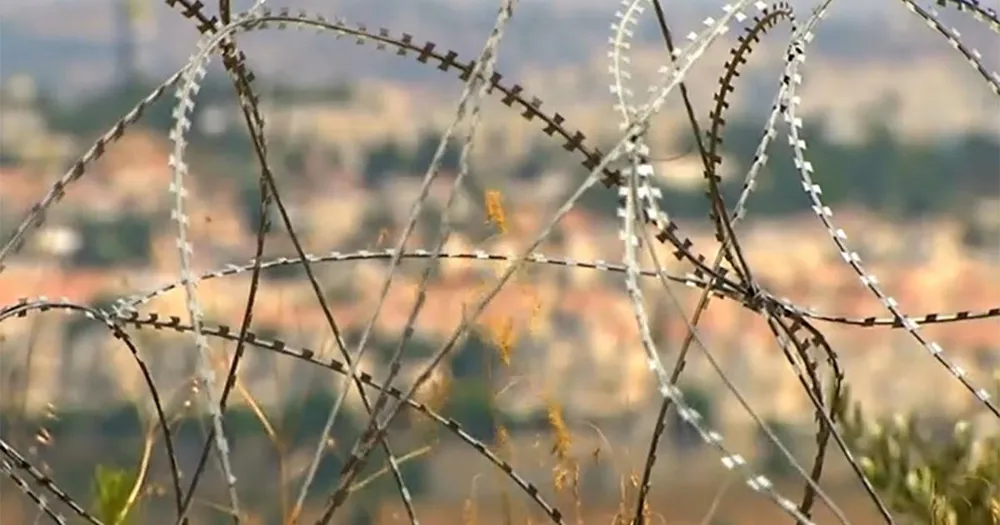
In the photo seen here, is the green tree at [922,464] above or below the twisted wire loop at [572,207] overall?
below

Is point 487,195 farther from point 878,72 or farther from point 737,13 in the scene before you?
point 878,72

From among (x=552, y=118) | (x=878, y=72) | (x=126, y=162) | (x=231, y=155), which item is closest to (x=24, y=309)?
(x=552, y=118)

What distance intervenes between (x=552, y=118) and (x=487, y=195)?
268mm

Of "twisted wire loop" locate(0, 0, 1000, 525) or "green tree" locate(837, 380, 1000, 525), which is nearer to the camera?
"twisted wire loop" locate(0, 0, 1000, 525)

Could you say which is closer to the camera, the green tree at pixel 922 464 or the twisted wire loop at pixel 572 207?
the twisted wire loop at pixel 572 207

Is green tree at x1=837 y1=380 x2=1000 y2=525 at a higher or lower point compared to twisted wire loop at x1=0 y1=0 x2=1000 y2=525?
lower

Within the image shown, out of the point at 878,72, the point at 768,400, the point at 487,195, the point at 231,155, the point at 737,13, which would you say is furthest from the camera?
the point at 878,72

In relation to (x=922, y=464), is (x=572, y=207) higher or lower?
higher

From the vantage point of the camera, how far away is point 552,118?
1.07 meters

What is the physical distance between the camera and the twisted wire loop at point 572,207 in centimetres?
90

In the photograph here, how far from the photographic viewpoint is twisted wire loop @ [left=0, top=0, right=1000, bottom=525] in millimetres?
905

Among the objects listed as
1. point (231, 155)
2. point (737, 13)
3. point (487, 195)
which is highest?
point (737, 13)

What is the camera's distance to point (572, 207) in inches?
34.9

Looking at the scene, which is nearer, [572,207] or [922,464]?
[572,207]
